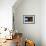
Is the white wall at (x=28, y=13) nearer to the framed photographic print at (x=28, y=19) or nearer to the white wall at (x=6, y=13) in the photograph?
the framed photographic print at (x=28, y=19)

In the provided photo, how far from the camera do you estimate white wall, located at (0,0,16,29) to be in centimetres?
432

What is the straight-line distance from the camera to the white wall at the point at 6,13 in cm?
432

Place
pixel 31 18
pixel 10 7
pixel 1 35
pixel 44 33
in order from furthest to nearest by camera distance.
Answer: pixel 31 18, pixel 44 33, pixel 10 7, pixel 1 35

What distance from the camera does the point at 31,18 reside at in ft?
19.2

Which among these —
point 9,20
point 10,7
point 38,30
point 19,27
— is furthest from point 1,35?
point 38,30

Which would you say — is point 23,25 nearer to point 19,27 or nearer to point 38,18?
point 19,27

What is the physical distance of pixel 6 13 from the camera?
4371 millimetres

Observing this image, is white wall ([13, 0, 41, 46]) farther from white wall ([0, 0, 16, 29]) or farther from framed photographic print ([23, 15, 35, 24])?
white wall ([0, 0, 16, 29])

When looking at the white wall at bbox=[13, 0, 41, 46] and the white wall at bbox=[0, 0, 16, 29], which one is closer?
the white wall at bbox=[0, 0, 16, 29]

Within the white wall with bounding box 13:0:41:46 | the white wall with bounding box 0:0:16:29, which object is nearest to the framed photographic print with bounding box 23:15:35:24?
the white wall with bounding box 13:0:41:46

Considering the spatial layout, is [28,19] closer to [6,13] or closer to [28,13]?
[28,13]

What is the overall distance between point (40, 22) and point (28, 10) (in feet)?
2.77

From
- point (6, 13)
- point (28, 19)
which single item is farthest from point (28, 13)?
point (6, 13)

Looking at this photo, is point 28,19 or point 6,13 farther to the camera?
point 28,19
